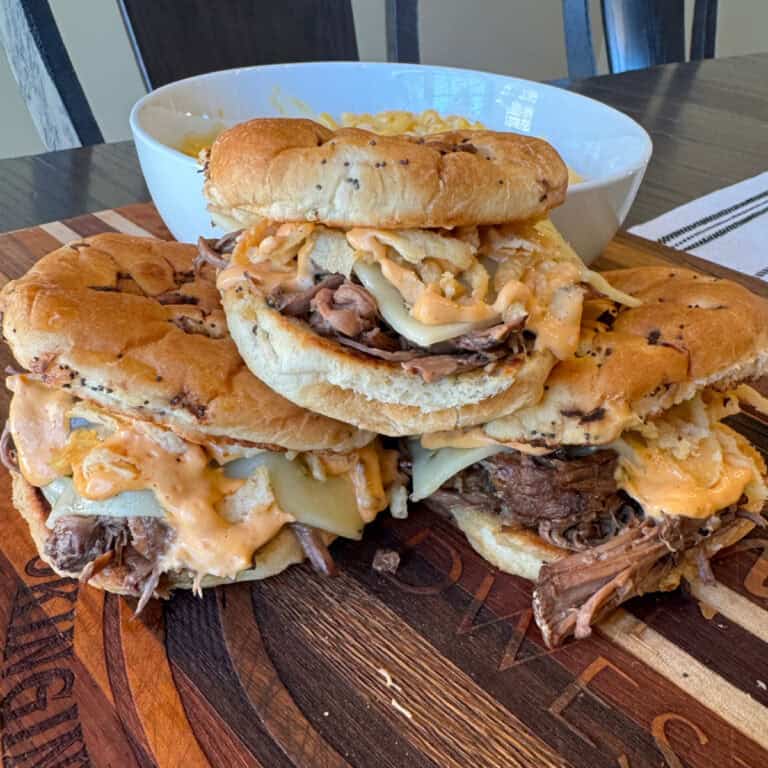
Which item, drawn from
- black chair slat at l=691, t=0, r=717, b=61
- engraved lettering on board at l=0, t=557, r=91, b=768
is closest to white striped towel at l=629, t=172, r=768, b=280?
engraved lettering on board at l=0, t=557, r=91, b=768

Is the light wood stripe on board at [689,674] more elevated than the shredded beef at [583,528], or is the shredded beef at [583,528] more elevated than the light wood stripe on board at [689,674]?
the shredded beef at [583,528]

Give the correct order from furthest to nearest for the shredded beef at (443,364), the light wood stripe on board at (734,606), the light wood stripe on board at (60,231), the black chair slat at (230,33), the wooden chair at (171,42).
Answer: the black chair slat at (230,33) → the wooden chair at (171,42) → the light wood stripe on board at (60,231) → the light wood stripe on board at (734,606) → the shredded beef at (443,364)

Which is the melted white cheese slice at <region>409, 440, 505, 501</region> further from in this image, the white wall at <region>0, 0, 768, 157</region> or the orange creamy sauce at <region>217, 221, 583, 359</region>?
the white wall at <region>0, 0, 768, 157</region>

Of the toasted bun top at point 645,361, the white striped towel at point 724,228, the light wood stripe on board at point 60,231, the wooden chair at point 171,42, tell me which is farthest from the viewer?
the wooden chair at point 171,42

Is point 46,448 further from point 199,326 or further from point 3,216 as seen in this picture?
point 3,216

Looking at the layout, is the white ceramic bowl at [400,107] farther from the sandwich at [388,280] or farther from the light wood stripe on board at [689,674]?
the light wood stripe on board at [689,674]

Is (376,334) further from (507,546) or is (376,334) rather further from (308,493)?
(507,546)

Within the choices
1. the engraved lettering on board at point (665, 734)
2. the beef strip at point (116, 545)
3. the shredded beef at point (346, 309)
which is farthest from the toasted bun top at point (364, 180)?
the engraved lettering on board at point (665, 734)

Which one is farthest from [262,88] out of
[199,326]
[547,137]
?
[199,326]
